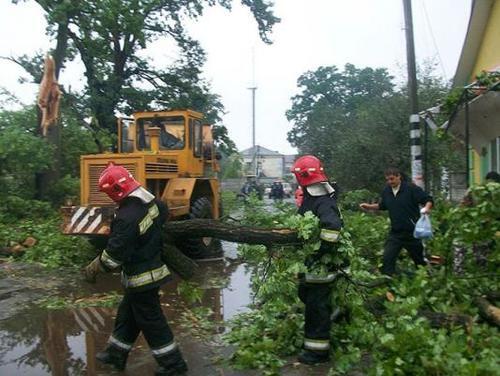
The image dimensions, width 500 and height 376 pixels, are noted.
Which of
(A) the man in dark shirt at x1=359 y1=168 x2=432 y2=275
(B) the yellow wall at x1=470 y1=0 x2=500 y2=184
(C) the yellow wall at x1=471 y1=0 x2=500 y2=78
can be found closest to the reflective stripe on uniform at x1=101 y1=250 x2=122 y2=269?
(A) the man in dark shirt at x1=359 y1=168 x2=432 y2=275

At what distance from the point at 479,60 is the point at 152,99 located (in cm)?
1145

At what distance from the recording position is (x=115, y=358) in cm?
493

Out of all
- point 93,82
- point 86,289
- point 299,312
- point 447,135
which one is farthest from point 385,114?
point 299,312

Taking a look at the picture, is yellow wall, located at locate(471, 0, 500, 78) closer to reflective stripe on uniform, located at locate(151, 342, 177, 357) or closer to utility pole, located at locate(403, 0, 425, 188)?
utility pole, located at locate(403, 0, 425, 188)

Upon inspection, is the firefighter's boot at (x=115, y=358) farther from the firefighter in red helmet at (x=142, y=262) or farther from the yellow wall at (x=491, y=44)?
the yellow wall at (x=491, y=44)

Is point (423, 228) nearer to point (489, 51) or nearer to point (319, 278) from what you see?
point (319, 278)

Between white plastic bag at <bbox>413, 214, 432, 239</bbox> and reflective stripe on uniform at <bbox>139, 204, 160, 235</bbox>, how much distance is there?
312cm

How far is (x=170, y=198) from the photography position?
33.9 feet

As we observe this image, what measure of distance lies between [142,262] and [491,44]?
11.4 m

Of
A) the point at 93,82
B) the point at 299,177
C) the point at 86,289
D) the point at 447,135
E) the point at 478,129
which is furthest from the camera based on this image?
the point at 93,82

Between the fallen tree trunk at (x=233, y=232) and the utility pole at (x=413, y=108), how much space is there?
7454 mm

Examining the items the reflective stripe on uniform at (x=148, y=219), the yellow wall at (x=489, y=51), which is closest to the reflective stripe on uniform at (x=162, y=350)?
the reflective stripe on uniform at (x=148, y=219)

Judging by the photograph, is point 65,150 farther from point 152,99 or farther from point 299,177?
point 299,177

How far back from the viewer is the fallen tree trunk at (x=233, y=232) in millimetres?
5059
